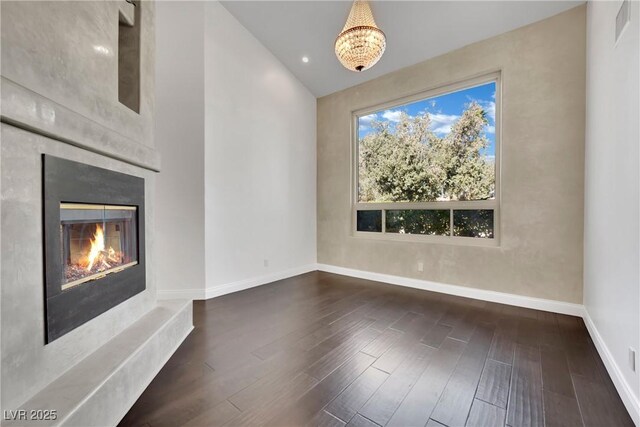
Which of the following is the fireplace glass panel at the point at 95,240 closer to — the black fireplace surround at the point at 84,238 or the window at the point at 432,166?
the black fireplace surround at the point at 84,238

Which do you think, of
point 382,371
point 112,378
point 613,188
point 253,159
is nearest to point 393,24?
point 253,159

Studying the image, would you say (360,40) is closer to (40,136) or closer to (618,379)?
(40,136)

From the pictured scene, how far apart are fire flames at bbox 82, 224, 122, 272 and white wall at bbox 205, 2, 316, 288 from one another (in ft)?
5.09

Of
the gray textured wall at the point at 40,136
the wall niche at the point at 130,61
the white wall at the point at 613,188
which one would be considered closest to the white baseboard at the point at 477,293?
the white wall at the point at 613,188

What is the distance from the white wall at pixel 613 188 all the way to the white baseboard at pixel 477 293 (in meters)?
0.27

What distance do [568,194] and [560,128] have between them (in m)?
0.72

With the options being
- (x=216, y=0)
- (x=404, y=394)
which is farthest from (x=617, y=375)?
(x=216, y=0)

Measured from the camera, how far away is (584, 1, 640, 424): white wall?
152 cm

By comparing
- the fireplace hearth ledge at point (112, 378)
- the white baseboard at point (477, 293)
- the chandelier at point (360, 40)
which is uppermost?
the chandelier at point (360, 40)

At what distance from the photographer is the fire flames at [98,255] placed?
1.65 m

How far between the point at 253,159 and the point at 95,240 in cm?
252

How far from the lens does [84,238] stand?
1.62 metres

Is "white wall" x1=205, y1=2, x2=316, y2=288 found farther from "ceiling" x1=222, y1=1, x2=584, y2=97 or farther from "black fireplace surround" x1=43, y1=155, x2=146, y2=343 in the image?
"black fireplace surround" x1=43, y1=155, x2=146, y2=343

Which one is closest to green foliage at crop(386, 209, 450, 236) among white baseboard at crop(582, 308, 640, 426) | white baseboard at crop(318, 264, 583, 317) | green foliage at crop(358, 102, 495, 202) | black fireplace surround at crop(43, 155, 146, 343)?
green foliage at crop(358, 102, 495, 202)
